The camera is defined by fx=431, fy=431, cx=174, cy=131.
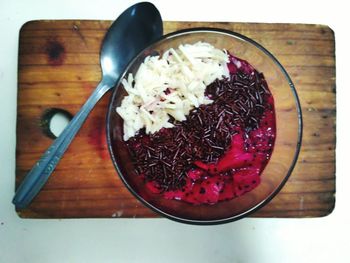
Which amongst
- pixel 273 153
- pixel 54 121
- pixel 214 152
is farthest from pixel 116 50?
pixel 273 153

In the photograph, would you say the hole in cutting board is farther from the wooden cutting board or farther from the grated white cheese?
→ the grated white cheese

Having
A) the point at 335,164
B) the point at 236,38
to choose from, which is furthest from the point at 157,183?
the point at 335,164

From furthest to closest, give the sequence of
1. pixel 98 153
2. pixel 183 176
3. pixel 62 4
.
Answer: pixel 62 4, pixel 98 153, pixel 183 176

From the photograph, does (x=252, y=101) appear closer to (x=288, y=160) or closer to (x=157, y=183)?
(x=288, y=160)

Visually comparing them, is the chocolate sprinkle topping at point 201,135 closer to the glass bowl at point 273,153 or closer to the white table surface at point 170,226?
the glass bowl at point 273,153

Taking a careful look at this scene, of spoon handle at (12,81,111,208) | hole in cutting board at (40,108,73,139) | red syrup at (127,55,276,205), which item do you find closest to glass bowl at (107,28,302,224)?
red syrup at (127,55,276,205)

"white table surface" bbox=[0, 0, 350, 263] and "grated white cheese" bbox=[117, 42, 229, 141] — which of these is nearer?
"grated white cheese" bbox=[117, 42, 229, 141]
